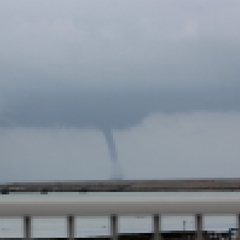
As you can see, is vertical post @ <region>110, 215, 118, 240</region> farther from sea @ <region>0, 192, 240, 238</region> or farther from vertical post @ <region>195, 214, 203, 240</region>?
vertical post @ <region>195, 214, 203, 240</region>

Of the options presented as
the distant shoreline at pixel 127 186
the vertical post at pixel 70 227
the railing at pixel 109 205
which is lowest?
the vertical post at pixel 70 227

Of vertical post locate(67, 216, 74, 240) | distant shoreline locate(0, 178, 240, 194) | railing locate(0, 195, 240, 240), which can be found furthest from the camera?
vertical post locate(67, 216, 74, 240)

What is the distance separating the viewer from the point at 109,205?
4.21m

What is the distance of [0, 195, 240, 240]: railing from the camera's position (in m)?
4.18

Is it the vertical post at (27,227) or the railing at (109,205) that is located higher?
the railing at (109,205)

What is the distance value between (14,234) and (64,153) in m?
0.99

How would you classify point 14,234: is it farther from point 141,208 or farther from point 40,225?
point 141,208

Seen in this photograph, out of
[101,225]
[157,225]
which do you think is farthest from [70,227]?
[157,225]

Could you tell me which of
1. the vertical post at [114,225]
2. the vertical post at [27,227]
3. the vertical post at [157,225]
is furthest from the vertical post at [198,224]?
the vertical post at [27,227]

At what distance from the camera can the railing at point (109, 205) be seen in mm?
4180

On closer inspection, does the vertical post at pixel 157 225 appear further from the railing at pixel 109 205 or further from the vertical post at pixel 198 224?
the vertical post at pixel 198 224

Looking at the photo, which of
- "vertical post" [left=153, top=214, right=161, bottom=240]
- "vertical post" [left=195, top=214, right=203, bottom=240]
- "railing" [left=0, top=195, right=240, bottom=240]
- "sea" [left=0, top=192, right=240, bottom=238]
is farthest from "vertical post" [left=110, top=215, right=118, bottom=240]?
"vertical post" [left=195, top=214, right=203, bottom=240]

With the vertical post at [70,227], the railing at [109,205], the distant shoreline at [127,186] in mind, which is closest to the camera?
the railing at [109,205]

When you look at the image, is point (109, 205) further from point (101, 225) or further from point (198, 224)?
point (198, 224)
